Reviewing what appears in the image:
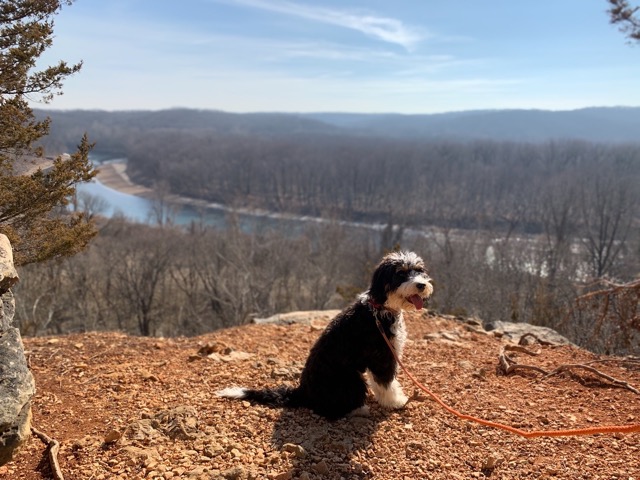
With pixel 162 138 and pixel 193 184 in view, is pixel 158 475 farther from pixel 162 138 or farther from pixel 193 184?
pixel 162 138

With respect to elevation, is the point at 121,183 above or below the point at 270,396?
below

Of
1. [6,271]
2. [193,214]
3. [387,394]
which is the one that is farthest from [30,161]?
[193,214]

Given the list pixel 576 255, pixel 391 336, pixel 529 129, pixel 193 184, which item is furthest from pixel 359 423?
pixel 529 129

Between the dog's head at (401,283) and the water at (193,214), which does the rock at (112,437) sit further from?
the water at (193,214)

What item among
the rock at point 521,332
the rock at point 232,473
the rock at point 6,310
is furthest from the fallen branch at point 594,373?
the rock at point 6,310

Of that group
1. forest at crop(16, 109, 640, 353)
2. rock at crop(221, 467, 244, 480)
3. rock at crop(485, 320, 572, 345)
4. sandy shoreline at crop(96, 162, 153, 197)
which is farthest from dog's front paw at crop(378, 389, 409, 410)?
sandy shoreline at crop(96, 162, 153, 197)

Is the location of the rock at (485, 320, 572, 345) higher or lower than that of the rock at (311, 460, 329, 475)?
lower

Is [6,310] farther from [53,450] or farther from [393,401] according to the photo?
[393,401]

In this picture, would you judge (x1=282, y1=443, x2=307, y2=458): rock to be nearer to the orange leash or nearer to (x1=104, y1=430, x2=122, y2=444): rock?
the orange leash
